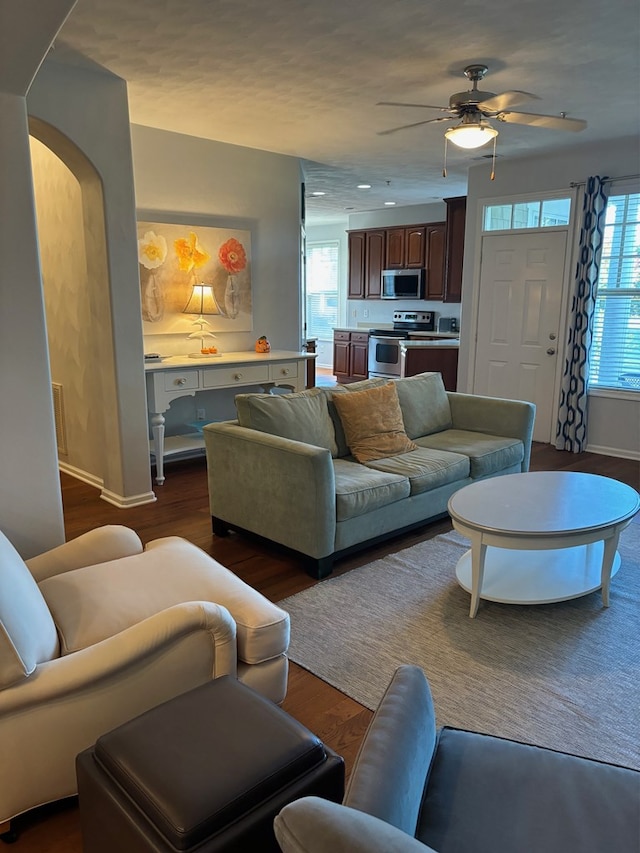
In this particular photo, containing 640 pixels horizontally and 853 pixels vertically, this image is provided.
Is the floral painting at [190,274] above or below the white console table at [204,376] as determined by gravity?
above

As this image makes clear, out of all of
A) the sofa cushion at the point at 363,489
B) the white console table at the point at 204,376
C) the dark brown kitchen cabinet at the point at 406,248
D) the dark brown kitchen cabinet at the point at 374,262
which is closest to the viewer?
the sofa cushion at the point at 363,489

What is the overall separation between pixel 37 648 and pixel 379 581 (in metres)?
1.82

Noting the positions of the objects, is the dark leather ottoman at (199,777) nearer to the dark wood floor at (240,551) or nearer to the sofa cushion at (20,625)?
the sofa cushion at (20,625)

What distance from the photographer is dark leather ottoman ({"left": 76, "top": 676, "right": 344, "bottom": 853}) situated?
1172mm

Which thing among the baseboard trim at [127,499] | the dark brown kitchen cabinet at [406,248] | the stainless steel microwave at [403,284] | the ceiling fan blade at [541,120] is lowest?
the baseboard trim at [127,499]

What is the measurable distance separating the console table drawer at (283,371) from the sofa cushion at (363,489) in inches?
74.1

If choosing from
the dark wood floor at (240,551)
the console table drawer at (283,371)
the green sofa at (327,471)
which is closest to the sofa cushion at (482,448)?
the green sofa at (327,471)

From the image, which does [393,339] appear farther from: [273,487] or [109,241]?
[273,487]

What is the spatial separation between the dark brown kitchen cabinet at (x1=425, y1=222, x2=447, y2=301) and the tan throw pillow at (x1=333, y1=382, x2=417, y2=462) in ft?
16.2

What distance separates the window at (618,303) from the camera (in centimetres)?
523

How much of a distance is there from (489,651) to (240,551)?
150 centimetres

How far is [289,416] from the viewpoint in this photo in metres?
3.49

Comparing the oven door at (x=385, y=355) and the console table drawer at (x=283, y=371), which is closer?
the console table drawer at (x=283, y=371)

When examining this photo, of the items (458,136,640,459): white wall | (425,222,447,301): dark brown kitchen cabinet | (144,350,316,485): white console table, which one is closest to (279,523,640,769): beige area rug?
(144,350,316,485): white console table
